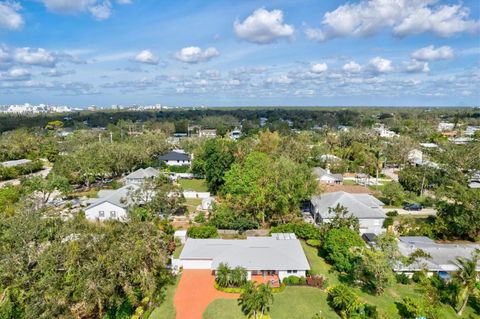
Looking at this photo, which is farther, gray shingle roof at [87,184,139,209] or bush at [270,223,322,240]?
gray shingle roof at [87,184,139,209]

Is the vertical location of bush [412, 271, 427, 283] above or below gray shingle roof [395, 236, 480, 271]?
below

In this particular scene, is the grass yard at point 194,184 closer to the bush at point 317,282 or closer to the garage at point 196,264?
the garage at point 196,264

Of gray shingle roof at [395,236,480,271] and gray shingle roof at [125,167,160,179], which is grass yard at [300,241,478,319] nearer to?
gray shingle roof at [395,236,480,271]

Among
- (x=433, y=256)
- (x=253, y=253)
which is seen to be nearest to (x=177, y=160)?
(x=253, y=253)

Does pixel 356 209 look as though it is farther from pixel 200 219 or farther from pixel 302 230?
pixel 200 219

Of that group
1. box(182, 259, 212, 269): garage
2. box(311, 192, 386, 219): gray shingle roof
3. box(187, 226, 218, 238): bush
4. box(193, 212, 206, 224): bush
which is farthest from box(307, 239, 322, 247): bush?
box(193, 212, 206, 224): bush

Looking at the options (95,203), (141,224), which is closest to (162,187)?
(95,203)
